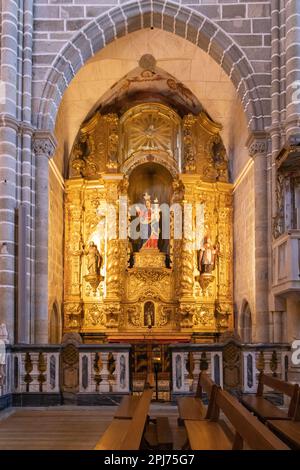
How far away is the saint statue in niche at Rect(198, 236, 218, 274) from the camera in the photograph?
18969 millimetres

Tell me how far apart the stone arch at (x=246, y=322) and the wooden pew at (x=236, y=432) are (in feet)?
35.5

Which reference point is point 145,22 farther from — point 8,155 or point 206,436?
point 206,436

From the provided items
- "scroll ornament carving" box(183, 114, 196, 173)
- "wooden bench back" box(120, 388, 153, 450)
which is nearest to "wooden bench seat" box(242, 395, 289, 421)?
"wooden bench back" box(120, 388, 153, 450)

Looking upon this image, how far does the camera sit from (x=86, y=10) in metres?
14.3

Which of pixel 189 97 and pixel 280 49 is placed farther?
pixel 189 97

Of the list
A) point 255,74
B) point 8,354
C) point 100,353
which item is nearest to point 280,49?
point 255,74

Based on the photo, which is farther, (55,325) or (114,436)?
(55,325)

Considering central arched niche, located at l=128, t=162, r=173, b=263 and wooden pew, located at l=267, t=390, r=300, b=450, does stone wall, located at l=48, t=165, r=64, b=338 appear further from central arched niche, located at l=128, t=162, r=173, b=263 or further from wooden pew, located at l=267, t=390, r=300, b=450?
wooden pew, located at l=267, t=390, r=300, b=450

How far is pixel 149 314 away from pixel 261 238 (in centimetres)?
624

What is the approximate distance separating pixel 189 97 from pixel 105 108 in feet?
8.09

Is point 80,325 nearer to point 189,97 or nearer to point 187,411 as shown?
point 189,97

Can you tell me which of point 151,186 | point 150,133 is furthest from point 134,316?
point 150,133

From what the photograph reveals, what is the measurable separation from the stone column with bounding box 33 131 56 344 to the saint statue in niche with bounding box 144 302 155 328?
5649 mm

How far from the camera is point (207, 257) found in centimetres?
1900
